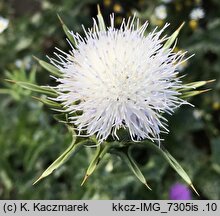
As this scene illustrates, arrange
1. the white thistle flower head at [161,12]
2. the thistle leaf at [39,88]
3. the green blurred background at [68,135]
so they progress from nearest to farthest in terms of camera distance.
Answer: the thistle leaf at [39,88] < the green blurred background at [68,135] < the white thistle flower head at [161,12]

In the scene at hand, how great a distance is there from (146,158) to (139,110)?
1132 millimetres

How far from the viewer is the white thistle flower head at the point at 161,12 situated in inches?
98.8

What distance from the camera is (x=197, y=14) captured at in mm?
2566

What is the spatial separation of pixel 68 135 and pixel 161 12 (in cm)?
100

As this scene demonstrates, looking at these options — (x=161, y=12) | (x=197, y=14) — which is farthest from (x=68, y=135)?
(x=197, y=14)

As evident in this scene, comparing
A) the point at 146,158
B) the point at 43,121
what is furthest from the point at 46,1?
the point at 146,158

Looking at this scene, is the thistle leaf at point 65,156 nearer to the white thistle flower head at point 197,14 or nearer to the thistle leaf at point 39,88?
the thistle leaf at point 39,88

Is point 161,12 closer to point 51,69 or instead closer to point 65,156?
point 51,69

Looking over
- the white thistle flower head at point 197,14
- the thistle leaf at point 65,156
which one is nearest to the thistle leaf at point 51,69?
the thistle leaf at point 65,156

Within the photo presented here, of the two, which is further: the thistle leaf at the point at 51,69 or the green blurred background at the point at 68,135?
the green blurred background at the point at 68,135

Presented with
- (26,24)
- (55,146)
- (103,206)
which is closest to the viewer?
(103,206)

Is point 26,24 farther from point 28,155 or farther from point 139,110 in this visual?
point 139,110

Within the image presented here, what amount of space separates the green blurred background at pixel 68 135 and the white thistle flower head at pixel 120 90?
60cm

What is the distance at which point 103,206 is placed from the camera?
151 cm
